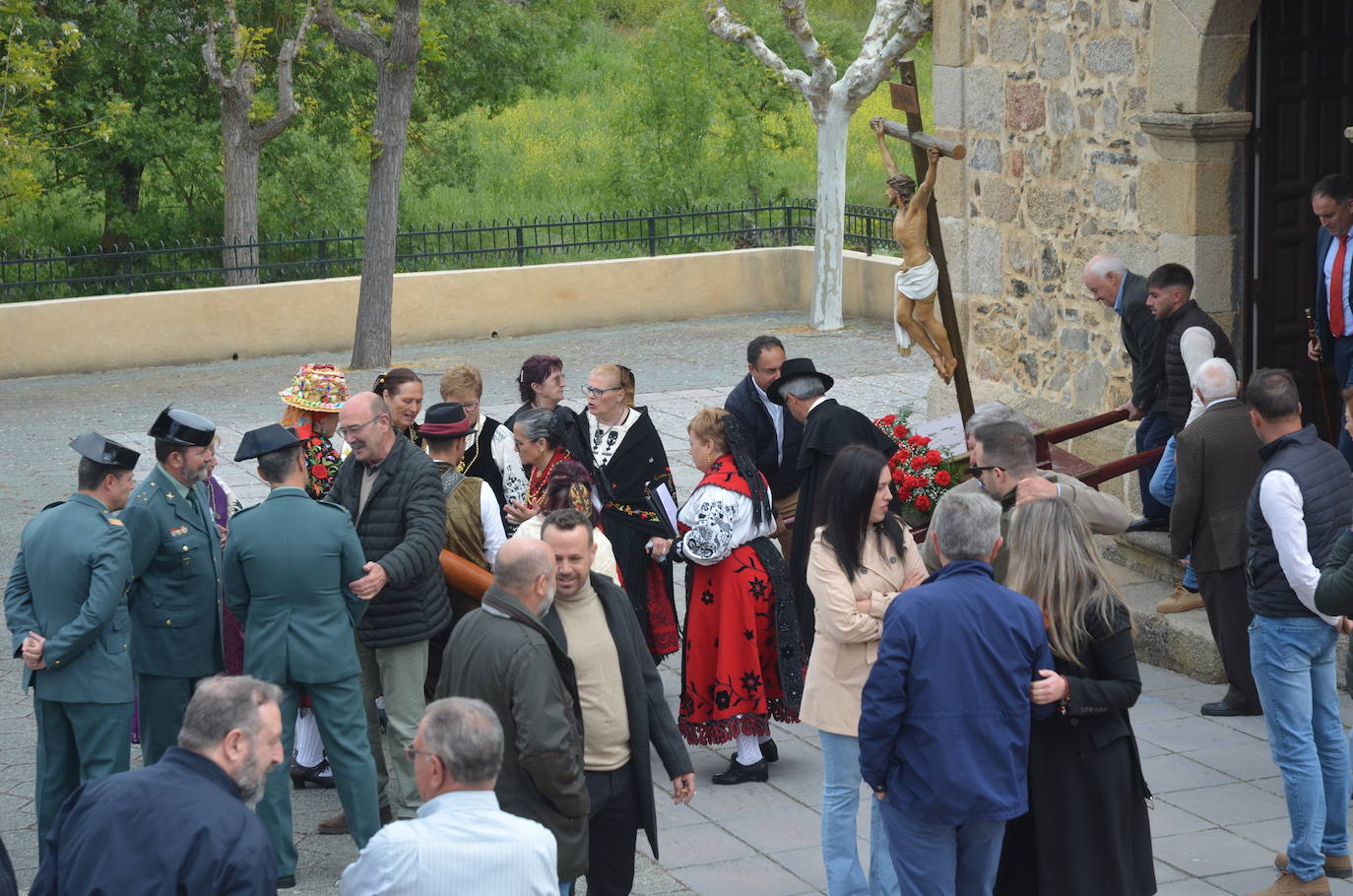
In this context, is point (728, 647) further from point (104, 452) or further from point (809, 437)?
point (104, 452)

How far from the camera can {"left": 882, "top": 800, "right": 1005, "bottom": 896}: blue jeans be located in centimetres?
451

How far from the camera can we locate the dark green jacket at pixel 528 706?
452cm

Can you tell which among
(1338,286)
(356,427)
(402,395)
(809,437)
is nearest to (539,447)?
(402,395)

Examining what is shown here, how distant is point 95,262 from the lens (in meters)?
22.5

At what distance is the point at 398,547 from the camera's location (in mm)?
5980

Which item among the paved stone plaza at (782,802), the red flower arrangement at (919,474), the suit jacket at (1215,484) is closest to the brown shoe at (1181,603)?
the paved stone plaza at (782,802)

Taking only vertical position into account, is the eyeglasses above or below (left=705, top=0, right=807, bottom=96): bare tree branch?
below

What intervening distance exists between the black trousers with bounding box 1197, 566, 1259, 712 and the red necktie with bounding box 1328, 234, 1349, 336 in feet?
6.12

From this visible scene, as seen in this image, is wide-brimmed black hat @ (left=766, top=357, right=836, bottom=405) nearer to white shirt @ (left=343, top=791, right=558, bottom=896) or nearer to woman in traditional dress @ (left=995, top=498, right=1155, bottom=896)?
woman in traditional dress @ (left=995, top=498, right=1155, bottom=896)

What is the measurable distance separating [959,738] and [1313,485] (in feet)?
6.74

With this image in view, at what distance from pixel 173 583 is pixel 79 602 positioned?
405 millimetres

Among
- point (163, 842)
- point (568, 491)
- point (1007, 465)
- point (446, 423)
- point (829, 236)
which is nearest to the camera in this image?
point (163, 842)

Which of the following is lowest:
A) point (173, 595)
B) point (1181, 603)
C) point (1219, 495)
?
point (1181, 603)

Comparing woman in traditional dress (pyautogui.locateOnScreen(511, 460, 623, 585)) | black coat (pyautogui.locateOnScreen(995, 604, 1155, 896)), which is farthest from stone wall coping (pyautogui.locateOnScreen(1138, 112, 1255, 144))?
black coat (pyautogui.locateOnScreen(995, 604, 1155, 896))
